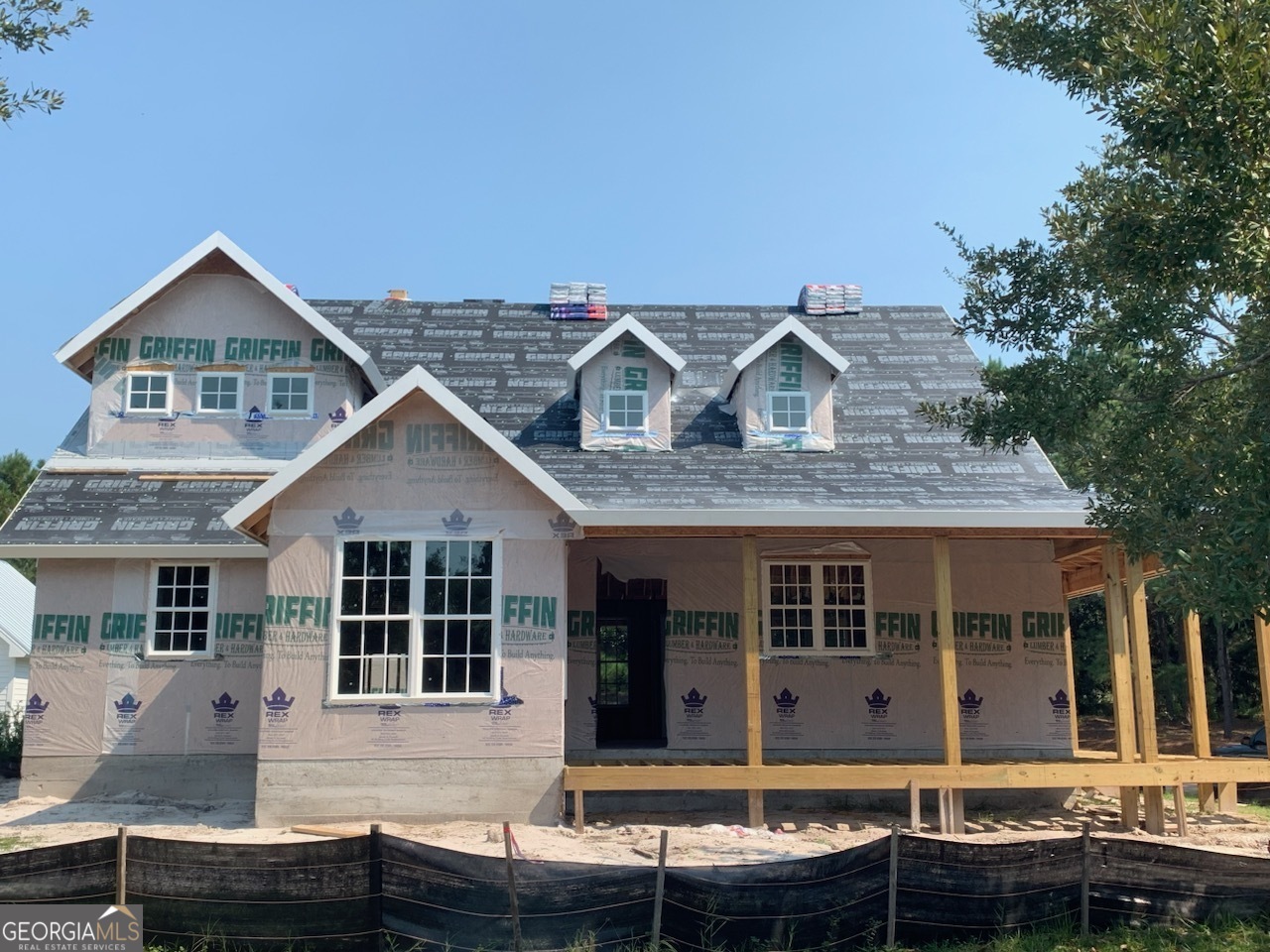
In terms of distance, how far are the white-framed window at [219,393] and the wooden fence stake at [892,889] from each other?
1209 centimetres

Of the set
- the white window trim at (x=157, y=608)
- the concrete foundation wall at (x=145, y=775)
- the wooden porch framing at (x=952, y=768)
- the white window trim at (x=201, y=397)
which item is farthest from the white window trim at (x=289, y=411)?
the wooden porch framing at (x=952, y=768)

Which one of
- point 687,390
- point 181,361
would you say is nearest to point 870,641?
point 687,390

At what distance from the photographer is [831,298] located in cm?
1942

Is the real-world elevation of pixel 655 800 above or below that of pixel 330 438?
below

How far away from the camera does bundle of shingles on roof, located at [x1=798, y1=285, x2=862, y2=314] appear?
763 inches

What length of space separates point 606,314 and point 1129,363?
10.9 m

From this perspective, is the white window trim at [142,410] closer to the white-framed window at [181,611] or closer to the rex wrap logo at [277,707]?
the white-framed window at [181,611]

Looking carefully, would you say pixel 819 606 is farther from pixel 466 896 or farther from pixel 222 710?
pixel 466 896

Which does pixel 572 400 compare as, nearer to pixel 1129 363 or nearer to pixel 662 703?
pixel 662 703

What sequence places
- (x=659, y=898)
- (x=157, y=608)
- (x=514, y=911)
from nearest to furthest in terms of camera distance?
(x=514, y=911), (x=659, y=898), (x=157, y=608)

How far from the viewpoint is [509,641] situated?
40.8 ft

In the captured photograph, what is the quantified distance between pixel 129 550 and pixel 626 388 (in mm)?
7037

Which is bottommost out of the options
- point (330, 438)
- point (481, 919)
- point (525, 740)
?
point (481, 919)
